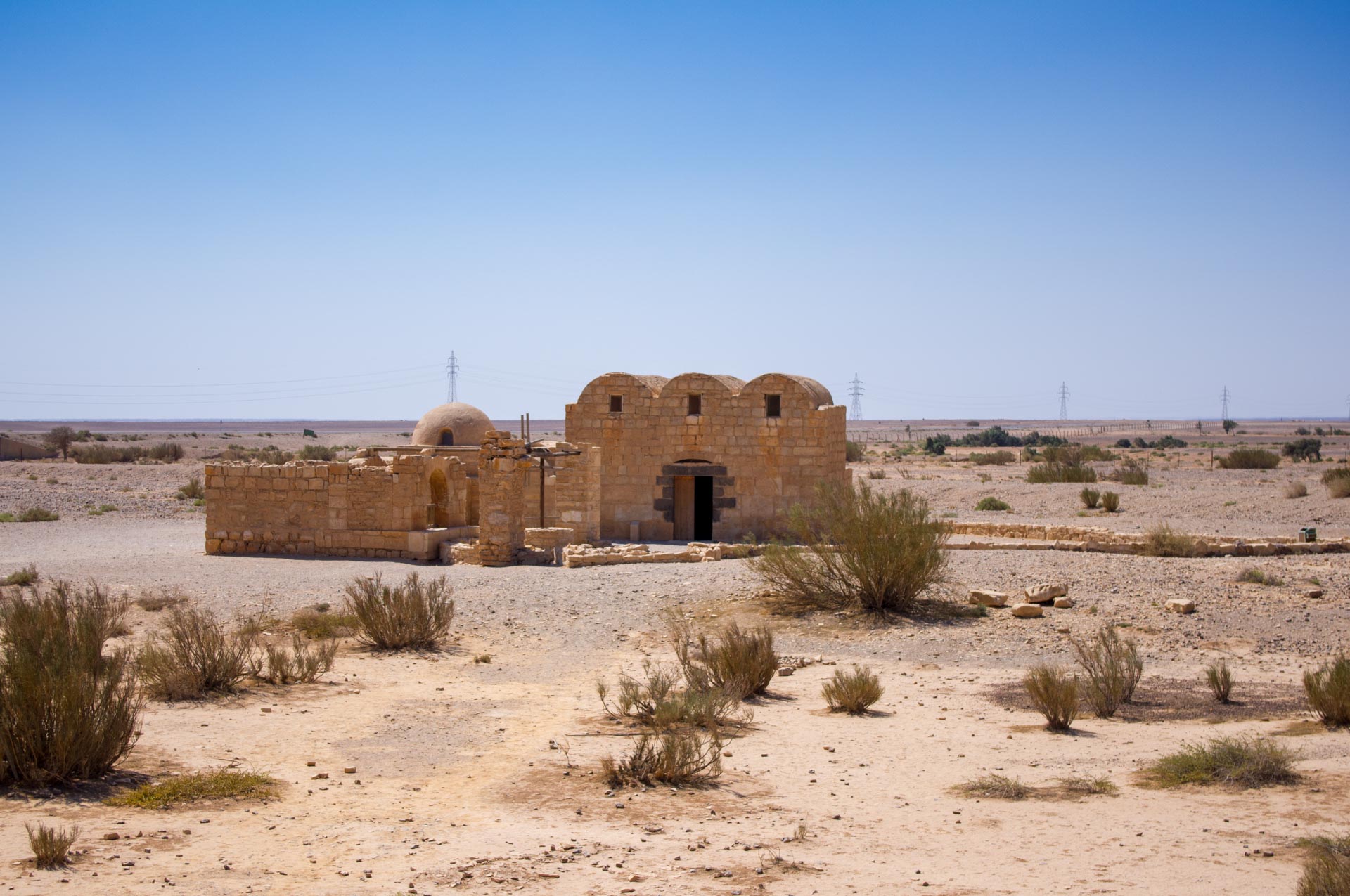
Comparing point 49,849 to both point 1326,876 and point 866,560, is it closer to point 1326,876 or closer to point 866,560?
point 1326,876

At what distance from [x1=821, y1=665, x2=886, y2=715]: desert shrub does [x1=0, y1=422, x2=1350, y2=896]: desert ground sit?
145 millimetres

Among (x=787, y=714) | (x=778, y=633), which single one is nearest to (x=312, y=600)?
(x=778, y=633)

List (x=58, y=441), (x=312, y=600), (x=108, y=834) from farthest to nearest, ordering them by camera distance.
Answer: (x=58, y=441) < (x=312, y=600) < (x=108, y=834)

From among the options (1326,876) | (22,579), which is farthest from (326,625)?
(1326,876)

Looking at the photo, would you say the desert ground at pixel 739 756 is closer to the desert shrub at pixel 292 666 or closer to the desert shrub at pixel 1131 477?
the desert shrub at pixel 292 666

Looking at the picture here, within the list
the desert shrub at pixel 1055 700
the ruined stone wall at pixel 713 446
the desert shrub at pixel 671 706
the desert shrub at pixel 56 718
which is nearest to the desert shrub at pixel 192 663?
the desert shrub at pixel 56 718

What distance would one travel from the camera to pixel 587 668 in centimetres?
1083

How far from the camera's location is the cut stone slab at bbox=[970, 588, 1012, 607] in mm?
13219

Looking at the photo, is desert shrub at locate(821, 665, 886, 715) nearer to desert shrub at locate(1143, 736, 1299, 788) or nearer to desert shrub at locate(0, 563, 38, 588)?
desert shrub at locate(1143, 736, 1299, 788)

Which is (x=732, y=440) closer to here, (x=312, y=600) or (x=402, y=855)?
(x=312, y=600)

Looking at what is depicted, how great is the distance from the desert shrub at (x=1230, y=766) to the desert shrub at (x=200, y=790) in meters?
5.70

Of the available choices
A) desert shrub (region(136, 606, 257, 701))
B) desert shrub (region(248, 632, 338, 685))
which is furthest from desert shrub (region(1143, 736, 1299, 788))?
desert shrub (region(136, 606, 257, 701))

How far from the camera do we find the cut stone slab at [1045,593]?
1305 cm

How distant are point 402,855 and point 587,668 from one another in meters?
5.28
